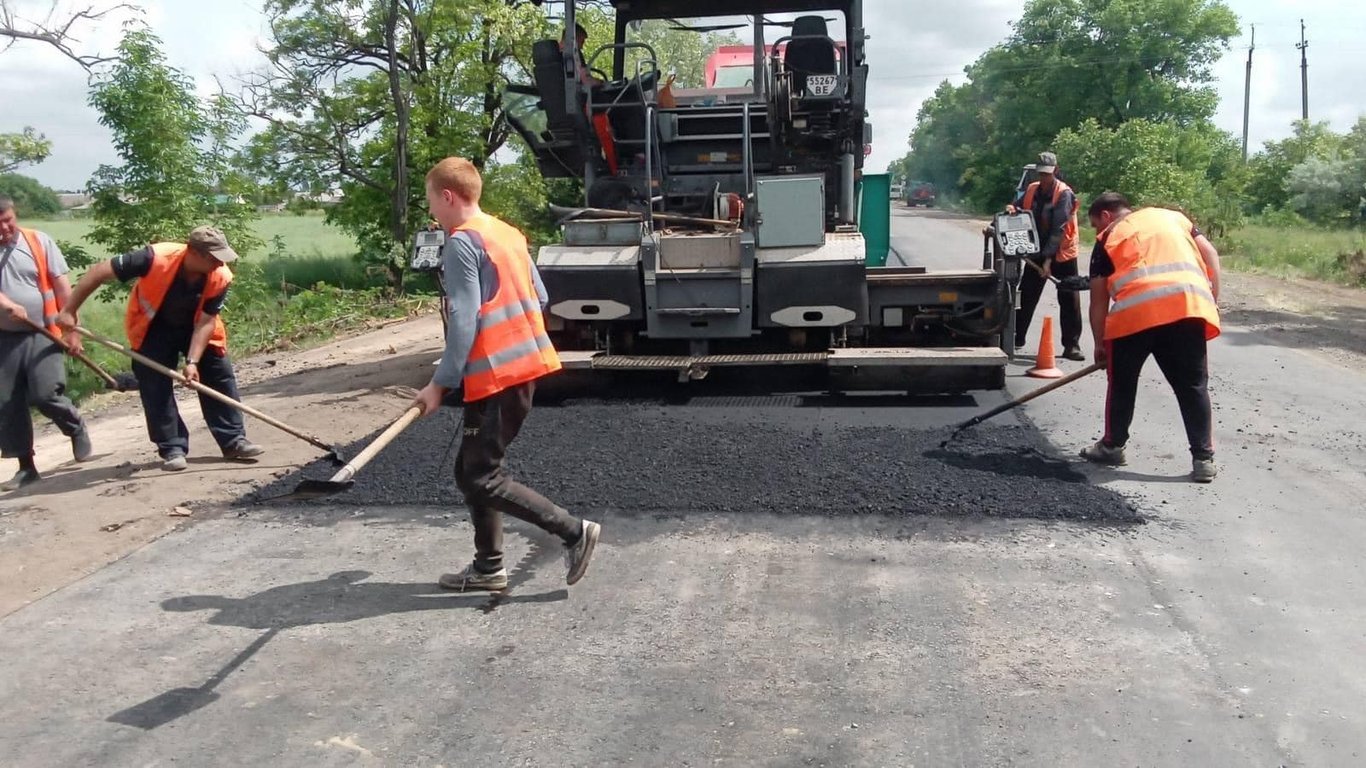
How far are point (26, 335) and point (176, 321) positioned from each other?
0.84 metres

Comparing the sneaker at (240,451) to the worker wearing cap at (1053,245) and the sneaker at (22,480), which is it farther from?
the worker wearing cap at (1053,245)

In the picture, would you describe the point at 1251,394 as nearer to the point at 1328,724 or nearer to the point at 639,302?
the point at 639,302

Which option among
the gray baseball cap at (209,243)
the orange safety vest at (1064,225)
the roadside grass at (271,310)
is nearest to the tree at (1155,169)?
the orange safety vest at (1064,225)

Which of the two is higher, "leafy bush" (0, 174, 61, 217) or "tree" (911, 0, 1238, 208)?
"tree" (911, 0, 1238, 208)

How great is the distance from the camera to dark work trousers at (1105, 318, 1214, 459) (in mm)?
5719

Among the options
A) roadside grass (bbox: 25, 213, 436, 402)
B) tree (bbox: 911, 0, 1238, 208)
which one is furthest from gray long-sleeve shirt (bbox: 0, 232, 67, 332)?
tree (bbox: 911, 0, 1238, 208)

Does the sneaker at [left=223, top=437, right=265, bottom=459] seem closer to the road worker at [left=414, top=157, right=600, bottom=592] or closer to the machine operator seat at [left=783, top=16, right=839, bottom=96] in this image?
the road worker at [left=414, top=157, right=600, bottom=592]

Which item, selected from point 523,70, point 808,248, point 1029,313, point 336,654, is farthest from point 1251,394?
point 523,70

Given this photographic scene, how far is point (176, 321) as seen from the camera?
632 cm

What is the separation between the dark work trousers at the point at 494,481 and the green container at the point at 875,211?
525 centimetres

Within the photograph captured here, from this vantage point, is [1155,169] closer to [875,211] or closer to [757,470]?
[875,211]

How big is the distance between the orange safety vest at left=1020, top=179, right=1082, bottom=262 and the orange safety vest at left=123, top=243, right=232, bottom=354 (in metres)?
6.39

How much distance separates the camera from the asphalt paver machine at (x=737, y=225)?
752 centimetres

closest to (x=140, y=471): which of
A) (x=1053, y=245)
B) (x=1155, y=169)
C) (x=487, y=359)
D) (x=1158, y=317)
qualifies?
(x=487, y=359)
